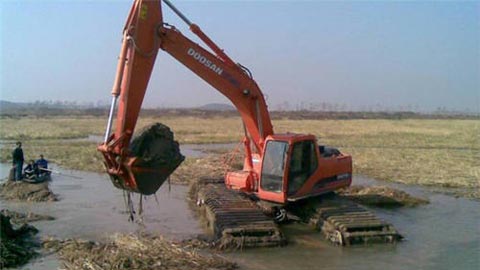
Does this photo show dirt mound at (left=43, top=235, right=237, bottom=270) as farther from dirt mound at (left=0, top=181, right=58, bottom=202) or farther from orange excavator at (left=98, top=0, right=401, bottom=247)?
dirt mound at (left=0, top=181, right=58, bottom=202)

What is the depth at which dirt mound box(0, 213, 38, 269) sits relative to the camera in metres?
9.37

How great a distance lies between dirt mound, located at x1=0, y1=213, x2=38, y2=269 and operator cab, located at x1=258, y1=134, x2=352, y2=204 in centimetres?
547

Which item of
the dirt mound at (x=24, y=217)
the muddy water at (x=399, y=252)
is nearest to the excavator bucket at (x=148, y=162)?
the muddy water at (x=399, y=252)

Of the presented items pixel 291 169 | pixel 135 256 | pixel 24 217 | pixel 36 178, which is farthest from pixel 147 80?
pixel 36 178

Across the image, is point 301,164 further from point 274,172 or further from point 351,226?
point 351,226

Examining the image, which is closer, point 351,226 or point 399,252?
point 399,252

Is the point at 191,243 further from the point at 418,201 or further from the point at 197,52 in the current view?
the point at 418,201

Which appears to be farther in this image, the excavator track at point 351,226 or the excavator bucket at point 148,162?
the excavator track at point 351,226

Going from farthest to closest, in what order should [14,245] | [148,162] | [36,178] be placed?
[36,178]
[14,245]
[148,162]

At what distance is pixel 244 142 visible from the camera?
13.5m

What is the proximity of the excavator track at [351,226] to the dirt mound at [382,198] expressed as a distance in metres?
4.26

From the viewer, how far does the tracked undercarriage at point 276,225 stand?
10.8 meters

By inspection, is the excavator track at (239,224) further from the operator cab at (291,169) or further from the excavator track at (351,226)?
the excavator track at (351,226)

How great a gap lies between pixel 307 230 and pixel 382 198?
5178mm
